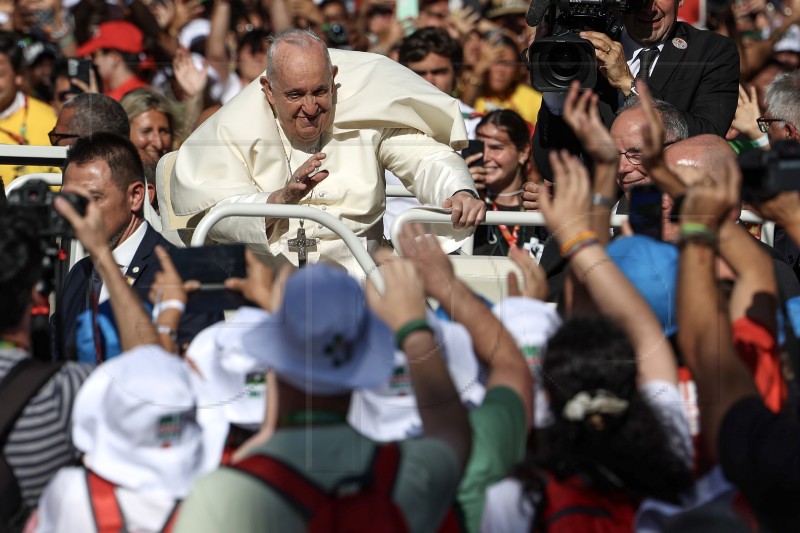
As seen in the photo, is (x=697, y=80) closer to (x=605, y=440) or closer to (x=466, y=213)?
(x=466, y=213)

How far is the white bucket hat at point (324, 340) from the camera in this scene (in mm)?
2643

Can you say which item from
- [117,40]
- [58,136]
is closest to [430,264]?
[58,136]

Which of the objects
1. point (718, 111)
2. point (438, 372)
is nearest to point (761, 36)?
point (718, 111)

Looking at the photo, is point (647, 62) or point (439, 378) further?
point (647, 62)

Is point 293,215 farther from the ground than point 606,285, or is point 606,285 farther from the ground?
point 606,285

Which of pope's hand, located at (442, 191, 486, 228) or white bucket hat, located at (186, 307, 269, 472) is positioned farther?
pope's hand, located at (442, 191, 486, 228)

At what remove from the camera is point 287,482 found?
2.56 meters

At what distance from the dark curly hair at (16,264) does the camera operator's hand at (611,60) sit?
7.77 ft

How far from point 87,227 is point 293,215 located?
0.83m

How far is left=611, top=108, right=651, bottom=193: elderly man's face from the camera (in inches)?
169

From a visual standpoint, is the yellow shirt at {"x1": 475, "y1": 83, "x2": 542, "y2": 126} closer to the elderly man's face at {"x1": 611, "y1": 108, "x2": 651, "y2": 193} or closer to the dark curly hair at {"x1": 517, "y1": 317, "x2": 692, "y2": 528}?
the elderly man's face at {"x1": 611, "y1": 108, "x2": 651, "y2": 193}

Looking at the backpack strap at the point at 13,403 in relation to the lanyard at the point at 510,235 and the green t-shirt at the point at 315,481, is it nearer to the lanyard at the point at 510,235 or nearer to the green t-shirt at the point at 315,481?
the green t-shirt at the point at 315,481

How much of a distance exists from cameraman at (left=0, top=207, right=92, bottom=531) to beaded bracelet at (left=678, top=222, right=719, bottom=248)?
1479 mm

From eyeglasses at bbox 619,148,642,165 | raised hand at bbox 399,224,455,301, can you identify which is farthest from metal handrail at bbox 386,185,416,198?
raised hand at bbox 399,224,455,301
